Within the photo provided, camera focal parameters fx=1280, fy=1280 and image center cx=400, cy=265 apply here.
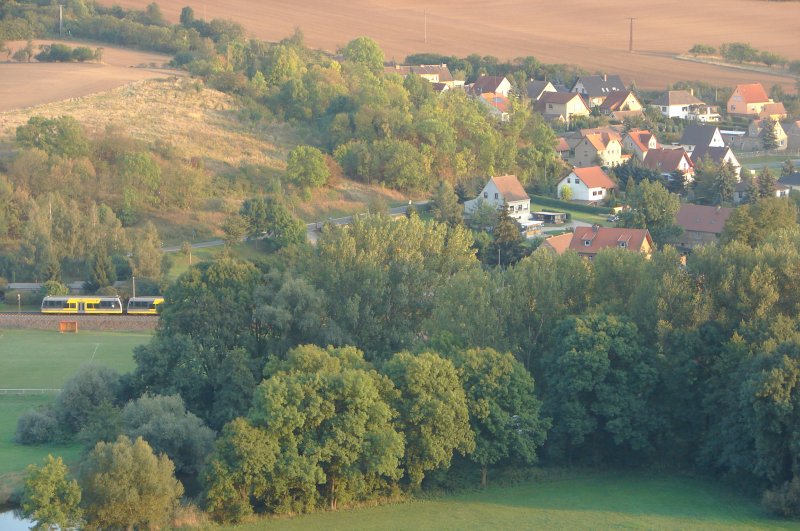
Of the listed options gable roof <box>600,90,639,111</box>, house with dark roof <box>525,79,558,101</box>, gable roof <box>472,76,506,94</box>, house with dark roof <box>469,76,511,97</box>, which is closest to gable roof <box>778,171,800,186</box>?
gable roof <box>600,90,639,111</box>

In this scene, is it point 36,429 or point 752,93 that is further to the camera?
point 752,93

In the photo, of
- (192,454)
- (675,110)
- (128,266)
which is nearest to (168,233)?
(128,266)

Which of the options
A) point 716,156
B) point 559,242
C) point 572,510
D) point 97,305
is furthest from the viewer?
point 716,156

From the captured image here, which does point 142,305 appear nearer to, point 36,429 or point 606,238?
point 36,429

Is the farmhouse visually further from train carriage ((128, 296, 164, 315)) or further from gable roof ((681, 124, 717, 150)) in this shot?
gable roof ((681, 124, 717, 150))

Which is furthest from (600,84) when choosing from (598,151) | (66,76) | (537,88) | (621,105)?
(66,76)

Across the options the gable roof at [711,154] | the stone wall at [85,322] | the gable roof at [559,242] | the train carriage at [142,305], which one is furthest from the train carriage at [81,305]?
the gable roof at [711,154]

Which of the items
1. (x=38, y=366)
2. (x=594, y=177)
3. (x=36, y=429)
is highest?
(x=594, y=177)
